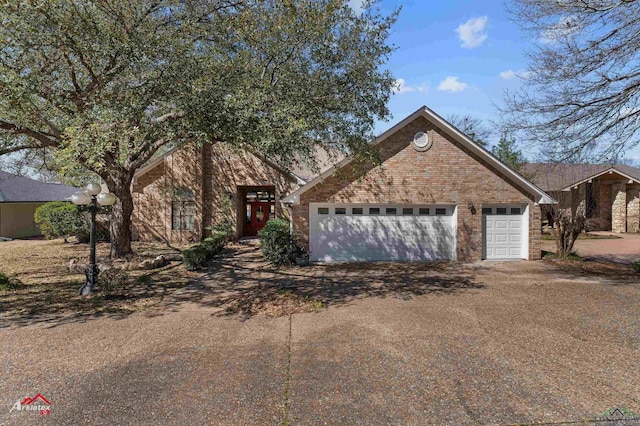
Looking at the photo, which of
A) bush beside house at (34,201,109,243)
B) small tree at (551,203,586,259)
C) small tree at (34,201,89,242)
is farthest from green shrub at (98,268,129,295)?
small tree at (551,203,586,259)

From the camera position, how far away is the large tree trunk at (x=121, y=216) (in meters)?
13.5

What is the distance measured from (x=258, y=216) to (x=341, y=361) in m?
16.5

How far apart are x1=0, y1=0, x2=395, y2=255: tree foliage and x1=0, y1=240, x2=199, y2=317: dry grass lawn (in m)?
3.11

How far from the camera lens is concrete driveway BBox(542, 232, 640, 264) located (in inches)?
585

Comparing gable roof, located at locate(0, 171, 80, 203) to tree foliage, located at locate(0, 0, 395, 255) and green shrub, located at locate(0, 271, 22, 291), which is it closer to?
green shrub, located at locate(0, 271, 22, 291)

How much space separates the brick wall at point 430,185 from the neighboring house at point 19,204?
19176 mm

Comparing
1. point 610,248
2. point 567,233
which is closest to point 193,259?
point 567,233

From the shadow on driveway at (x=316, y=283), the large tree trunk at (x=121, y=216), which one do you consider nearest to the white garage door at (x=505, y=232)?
the shadow on driveway at (x=316, y=283)

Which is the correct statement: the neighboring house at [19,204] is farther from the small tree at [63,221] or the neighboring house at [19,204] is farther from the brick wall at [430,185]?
the brick wall at [430,185]

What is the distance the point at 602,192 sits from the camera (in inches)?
982

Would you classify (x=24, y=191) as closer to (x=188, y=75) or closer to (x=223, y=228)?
(x=223, y=228)

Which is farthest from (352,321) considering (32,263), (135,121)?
(32,263)

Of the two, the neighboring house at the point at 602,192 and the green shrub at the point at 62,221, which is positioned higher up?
the neighboring house at the point at 602,192

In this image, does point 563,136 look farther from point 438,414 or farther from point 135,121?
point 135,121
